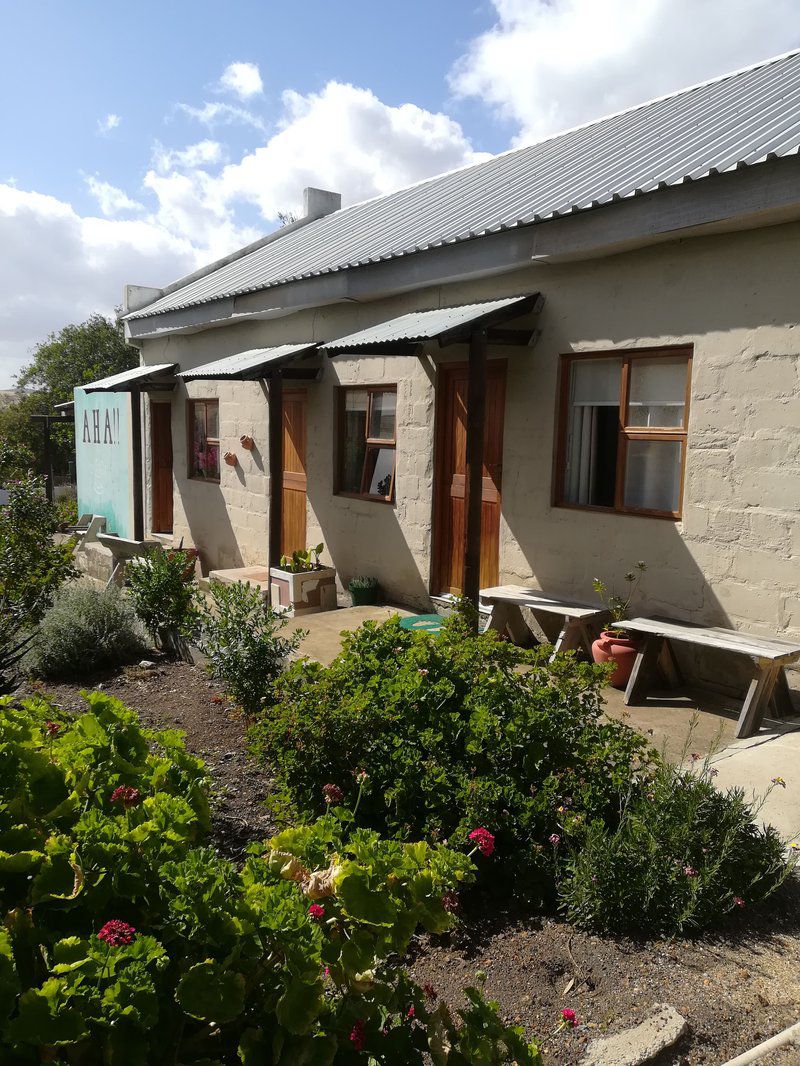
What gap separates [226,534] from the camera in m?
12.1

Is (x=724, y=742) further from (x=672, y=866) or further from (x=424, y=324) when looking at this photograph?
(x=424, y=324)

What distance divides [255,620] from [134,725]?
2.94 metres

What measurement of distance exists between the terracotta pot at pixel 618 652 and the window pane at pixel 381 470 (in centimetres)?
346

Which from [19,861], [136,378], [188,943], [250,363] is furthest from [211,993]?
[136,378]

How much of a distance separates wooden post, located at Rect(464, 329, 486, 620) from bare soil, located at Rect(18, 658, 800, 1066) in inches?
150

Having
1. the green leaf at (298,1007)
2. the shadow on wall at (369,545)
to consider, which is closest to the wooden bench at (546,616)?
the shadow on wall at (369,545)

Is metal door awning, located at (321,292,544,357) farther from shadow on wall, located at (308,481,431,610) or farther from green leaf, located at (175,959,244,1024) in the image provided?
green leaf, located at (175,959,244,1024)

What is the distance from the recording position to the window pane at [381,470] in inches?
358

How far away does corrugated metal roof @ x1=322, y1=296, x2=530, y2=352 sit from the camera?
682 centimetres

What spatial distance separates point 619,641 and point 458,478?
8.52 ft

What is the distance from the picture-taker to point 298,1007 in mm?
1630

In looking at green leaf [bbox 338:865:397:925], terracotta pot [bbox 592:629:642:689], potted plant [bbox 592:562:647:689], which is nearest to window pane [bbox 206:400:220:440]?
potted plant [bbox 592:562:647:689]

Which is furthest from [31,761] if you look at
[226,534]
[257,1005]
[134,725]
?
[226,534]

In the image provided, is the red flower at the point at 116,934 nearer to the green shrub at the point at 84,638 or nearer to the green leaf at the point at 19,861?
the green leaf at the point at 19,861
